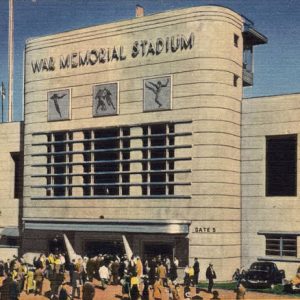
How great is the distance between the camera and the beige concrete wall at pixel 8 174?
180 feet

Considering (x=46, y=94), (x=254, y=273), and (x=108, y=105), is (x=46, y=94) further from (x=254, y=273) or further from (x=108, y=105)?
(x=254, y=273)

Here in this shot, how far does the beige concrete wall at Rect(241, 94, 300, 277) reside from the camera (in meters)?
42.8

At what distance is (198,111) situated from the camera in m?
43.1

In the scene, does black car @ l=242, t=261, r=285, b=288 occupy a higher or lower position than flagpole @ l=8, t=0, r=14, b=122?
lower

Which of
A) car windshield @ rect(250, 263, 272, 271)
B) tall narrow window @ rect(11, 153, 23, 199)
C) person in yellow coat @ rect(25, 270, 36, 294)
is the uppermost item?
tall narrow window @ rect(11, 153, 23, 199)

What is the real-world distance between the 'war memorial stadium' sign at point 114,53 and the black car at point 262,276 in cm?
1557

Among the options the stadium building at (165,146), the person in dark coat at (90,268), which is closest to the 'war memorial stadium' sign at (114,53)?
the stadium building at (165,146)

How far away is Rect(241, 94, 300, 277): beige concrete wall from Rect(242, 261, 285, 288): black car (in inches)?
161

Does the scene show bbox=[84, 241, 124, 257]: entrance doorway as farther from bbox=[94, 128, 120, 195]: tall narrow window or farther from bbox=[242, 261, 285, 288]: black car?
bbox=[242, 261, 285, 288]: black car

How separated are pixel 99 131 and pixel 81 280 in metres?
13.9

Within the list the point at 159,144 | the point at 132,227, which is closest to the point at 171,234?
the point at 132,227

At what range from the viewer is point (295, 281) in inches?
1403

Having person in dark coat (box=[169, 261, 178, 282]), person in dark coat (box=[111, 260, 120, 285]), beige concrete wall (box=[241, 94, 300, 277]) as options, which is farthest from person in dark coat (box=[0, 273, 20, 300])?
beige concrete wall (box=[241, 94, 300, 277])

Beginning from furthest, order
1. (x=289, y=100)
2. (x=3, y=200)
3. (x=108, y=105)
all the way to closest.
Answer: (x=3, y=200) → (x=108, y=105) → (x=289, y=100)
